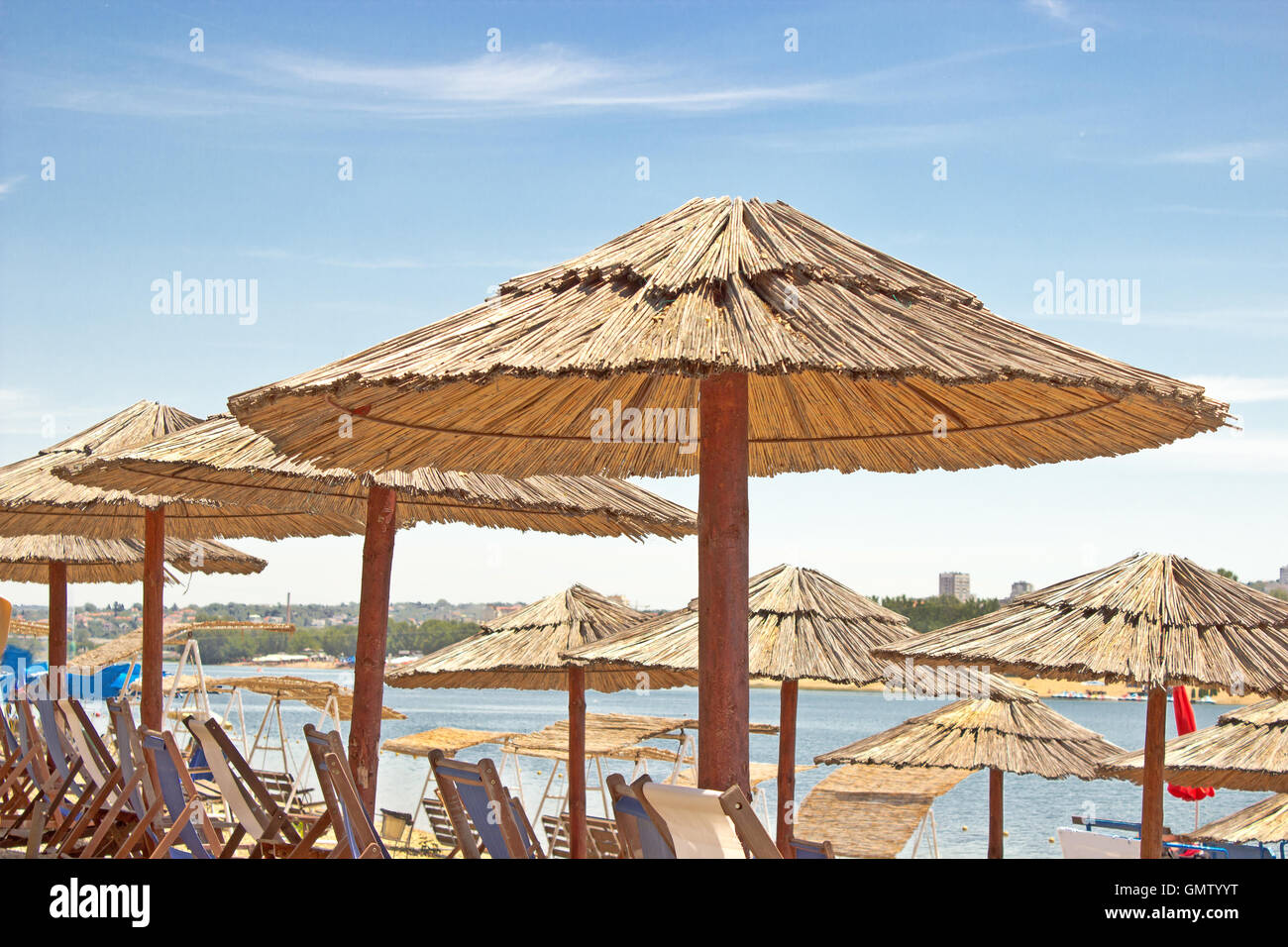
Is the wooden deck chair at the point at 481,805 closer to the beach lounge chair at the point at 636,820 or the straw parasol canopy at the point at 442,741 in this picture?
the beach lounge chair at the point at 636,820

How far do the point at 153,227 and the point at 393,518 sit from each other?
30.6 m

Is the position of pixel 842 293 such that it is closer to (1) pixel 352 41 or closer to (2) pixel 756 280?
(2) pixel 756 280

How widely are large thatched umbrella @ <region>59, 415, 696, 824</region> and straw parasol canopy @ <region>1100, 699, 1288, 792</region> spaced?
13.8 ft

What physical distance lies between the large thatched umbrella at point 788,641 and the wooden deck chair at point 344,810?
138 inches

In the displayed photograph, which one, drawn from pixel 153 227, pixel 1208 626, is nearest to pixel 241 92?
pixel 153 227

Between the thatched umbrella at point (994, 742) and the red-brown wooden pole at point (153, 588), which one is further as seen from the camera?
the thatched umbrella at point (994, 742)

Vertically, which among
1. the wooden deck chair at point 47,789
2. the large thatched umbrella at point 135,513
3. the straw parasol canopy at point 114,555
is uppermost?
the large thatched umbrella at point 135,513

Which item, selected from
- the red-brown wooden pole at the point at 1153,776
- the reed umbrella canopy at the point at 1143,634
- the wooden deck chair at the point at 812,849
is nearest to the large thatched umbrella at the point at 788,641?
the reed umbrella canopy at the point at 1143,634

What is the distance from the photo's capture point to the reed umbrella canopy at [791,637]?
7.95 metres

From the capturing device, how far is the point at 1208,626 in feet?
21.2

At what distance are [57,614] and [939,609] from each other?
3939 cm

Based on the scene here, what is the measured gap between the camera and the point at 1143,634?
650 cm

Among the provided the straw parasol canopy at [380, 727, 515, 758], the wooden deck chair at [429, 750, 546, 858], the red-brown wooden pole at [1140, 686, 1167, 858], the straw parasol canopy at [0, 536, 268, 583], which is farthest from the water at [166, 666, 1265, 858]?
the wooden deck chair at [429, 750, 546, 858]

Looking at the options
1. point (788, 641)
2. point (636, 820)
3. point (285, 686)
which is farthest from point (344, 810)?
point (285, 686)
